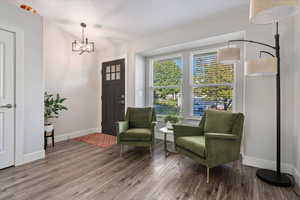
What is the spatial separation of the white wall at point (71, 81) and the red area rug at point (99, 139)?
287mm

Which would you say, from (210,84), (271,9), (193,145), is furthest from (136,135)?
(271,9)

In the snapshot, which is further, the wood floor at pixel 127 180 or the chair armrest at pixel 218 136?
the chair armrest at pixel 218 136

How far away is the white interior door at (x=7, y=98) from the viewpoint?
2.26 m

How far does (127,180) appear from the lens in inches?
78.6

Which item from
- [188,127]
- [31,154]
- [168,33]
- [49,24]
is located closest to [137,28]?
[168,33]

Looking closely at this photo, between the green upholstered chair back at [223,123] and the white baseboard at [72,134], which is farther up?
the green upholstered chair back at [223,123]

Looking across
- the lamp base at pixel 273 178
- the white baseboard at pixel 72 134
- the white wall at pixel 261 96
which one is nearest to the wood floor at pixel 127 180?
the lamp base at pixel 273 178

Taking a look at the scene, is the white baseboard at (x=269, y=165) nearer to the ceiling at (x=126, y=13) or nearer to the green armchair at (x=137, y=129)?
the green armchair at (x=137, y=129)

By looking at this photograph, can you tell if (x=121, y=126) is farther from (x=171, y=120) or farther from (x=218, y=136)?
(x=218, y=136)

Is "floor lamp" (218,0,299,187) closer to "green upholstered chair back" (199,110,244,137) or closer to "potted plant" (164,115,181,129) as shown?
"green upholstered chair back" (199,110,244,137)

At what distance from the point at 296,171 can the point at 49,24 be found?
17.4ft

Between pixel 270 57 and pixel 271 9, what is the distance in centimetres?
67

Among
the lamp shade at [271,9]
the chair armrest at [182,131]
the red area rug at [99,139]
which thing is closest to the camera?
the lamp shade at [271,9]

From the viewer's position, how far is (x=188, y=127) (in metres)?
2.56
